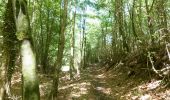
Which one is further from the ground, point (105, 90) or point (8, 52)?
point (8, 52)

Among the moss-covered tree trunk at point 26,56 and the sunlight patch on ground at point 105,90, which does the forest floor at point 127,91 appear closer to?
the sunlight patch on ground at point 105,90

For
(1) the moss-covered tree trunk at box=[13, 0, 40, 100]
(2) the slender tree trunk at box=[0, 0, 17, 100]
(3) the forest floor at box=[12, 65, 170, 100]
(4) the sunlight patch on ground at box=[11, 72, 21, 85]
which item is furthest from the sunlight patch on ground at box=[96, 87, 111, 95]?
(1) the moss-covered tree trunk at box=[13, 0, 40, 100]

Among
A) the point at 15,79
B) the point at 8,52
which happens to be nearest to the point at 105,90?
the point at 8,52

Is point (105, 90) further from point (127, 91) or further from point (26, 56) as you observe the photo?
point (26, 56)

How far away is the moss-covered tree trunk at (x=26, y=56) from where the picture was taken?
6.41 metres

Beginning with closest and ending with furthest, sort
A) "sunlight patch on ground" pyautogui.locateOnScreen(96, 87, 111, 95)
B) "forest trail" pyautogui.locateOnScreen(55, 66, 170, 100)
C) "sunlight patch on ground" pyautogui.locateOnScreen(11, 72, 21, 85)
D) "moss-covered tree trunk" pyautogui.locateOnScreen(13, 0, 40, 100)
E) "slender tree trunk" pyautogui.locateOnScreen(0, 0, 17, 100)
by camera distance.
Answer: "moss-covered tree trunk" pyautogui.locateOnScreen(13, 0, 40, 100) → "slender tree trunk" pyautogui.locateOnScreen(0, 0, 17, 100) → "forest trail" pyautogui.locateOnScreen(55, 66, 170, 100) → "sunlight patch on ground" pyautogui.locateOnScreen(96, 87, 111, 95) → "sunlight patch on ground" pyautogui.locateOnScreen(11, 72, 21, 85)

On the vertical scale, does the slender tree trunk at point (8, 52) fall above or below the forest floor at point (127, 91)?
above

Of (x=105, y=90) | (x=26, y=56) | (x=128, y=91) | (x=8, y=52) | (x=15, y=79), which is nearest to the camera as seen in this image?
(x=26, y=56)

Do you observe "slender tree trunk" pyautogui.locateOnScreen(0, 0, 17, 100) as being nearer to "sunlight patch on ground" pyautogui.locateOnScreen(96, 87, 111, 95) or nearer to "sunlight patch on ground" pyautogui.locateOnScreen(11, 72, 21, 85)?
"sunlight patch on ground" pyautogui.locateOnScreen(96, 87, 111, 95)

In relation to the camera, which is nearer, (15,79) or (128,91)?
(128,91)

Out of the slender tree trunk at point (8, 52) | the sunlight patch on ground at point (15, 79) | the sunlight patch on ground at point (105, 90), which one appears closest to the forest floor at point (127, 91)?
the sunlight patch on ground at point (105, 90)

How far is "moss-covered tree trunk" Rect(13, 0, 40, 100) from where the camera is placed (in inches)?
252

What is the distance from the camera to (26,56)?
6.66m

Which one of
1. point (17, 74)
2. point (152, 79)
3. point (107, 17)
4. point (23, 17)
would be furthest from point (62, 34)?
point (107, 17)
